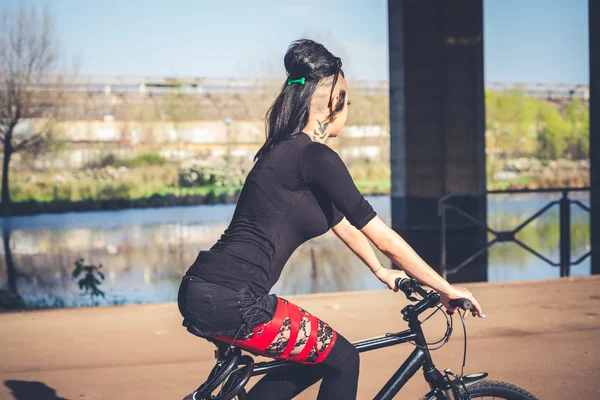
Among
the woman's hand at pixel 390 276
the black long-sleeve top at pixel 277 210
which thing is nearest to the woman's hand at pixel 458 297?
the woman's hand at pixel 390 276

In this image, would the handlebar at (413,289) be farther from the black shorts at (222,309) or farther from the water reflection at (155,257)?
the water reflection at (155,257)

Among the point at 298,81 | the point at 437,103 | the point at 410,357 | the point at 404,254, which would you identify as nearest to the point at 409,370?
the point at 410,357

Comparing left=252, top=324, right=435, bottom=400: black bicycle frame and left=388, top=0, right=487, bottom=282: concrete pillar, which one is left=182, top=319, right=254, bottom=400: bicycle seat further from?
left=388, top=0, right=487, bottom=282: concrete pillar

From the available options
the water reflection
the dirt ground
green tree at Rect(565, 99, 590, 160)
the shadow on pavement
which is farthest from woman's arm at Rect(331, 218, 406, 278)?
green tree at Rect(565, 99, 590, 160)

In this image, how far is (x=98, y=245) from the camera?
677 inches

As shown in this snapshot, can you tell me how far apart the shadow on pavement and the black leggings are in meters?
2.68

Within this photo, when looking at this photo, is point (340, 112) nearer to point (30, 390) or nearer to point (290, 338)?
point (290, 338)

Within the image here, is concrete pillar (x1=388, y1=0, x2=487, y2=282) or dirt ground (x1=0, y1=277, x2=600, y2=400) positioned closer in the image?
dirt ground (x1=0, y1=277, x2=600, y2=400)

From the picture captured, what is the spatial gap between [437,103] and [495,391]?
1888cm

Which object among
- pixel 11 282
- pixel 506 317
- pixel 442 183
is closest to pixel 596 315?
pixel 506 317

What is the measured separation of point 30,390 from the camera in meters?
5.59

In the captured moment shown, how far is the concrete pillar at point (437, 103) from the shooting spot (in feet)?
70.5

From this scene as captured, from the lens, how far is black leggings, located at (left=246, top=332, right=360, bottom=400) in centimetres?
300

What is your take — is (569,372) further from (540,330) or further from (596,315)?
(596,315)
